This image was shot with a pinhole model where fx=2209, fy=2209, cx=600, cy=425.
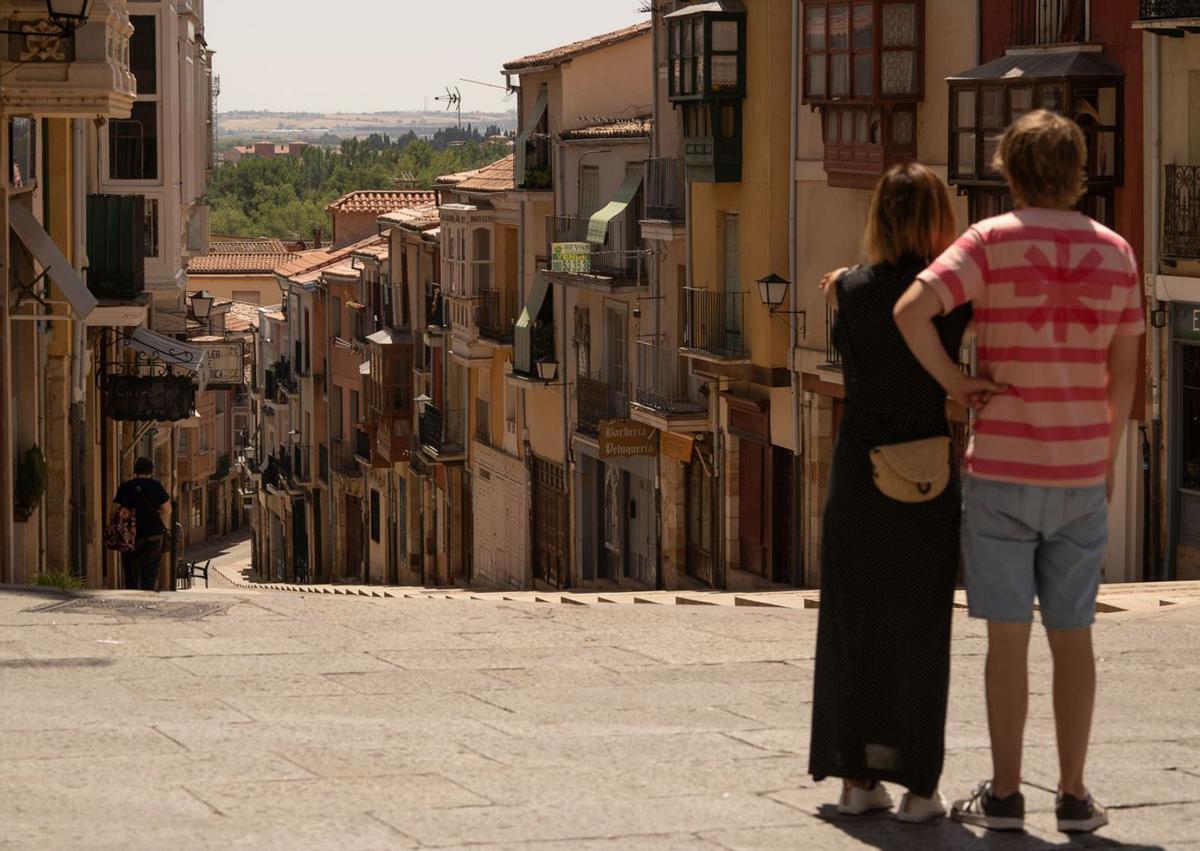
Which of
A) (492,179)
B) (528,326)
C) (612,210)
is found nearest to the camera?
(612,210)

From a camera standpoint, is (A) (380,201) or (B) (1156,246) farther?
(A) (380,201)

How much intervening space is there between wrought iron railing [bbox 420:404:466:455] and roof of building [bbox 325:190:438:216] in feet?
62.3

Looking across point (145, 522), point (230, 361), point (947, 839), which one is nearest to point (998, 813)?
point (947, 839)

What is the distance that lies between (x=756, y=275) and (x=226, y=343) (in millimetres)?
46338

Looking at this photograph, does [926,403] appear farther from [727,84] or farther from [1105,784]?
[727,84]

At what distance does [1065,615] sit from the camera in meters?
6.21

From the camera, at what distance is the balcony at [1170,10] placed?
2184 cm

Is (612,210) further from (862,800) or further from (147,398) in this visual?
(862,800)

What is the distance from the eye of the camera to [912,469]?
627 centimetres

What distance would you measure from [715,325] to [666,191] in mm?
3333

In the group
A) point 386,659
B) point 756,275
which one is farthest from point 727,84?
point 386,659

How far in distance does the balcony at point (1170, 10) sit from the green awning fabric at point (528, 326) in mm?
19734

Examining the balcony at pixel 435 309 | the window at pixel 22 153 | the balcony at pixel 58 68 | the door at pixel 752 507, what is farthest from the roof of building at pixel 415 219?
the balcony at pixel 58 68

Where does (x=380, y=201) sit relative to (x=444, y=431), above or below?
above
